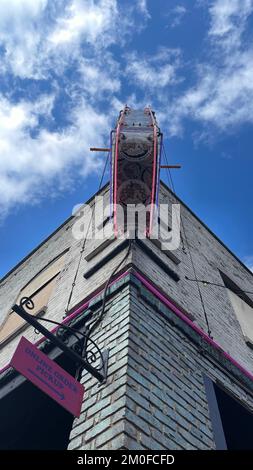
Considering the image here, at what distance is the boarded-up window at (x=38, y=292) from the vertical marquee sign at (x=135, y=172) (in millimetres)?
2608

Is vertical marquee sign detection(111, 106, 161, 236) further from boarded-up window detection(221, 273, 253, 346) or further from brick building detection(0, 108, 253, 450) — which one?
boarded-up window detection(221, 273, 253, 346)

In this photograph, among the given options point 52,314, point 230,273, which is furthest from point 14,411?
point 230,273

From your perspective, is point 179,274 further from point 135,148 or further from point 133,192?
point 135,148

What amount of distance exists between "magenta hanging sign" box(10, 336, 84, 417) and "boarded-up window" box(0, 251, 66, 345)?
3.85 m

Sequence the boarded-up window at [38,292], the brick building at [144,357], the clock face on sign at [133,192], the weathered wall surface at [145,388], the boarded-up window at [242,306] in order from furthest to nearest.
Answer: the boarded-up window at [242,306]
the boarded-up window at [38,292]
the clock face on sign at [133,192]
the brick building at [144,357]
the weathered wall surface at [145,388]

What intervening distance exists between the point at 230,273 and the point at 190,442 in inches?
256

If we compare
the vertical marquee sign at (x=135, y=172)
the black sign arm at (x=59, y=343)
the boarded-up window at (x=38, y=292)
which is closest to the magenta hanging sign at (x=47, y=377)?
the black sign arm at (x=59, y=343)

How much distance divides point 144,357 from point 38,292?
492cm

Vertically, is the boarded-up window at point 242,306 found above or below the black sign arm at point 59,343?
above

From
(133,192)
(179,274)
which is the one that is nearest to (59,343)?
(133,192)

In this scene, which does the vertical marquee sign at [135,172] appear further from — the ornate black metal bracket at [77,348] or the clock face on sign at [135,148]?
the ornate black metal bracket at [77,348]

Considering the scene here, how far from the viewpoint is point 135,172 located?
5852mm

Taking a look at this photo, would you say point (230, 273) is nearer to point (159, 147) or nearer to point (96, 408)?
point (159, 147)

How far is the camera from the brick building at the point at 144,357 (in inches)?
128
